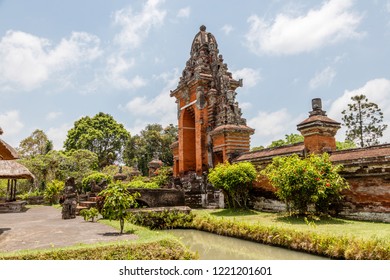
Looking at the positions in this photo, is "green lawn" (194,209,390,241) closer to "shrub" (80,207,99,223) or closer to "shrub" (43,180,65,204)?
"shrub" (80,207,99,223)

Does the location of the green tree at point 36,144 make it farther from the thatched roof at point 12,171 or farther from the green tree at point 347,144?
the green tree at point 347,144

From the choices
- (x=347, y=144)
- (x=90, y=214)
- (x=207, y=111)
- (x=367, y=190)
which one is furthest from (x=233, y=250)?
(x=347, y=144)

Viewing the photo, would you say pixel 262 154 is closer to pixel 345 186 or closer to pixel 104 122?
pixel 345 186

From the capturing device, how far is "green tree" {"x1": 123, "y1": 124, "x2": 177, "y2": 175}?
1596 inches

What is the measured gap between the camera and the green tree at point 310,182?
10.7 meters

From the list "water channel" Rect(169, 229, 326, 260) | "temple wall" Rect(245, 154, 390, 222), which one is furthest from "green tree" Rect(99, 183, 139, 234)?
"temple wall" Rect(245, 154, 390, 222)

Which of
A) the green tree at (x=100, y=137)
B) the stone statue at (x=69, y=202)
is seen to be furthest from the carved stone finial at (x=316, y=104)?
the green tree at (x=100, y=137)

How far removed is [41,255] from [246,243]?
552cm

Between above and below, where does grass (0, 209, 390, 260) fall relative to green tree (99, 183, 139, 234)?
below

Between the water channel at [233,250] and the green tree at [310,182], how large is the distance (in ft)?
9.04

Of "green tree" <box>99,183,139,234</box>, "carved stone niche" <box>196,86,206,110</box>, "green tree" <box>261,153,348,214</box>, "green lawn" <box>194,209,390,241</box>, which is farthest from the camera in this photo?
"carved stone niche" <box>196,86,206,110</box>

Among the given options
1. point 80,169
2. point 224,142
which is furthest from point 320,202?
point 80,169

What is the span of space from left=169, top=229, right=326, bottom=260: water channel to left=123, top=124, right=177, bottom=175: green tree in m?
29.8
